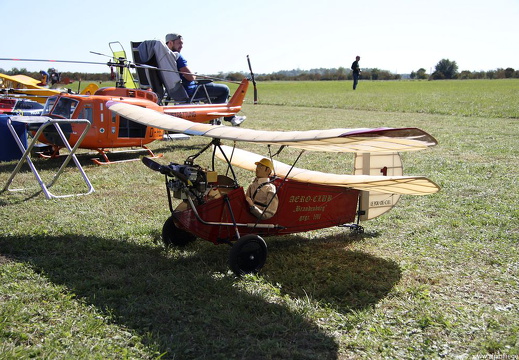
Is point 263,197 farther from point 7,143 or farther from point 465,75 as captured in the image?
point 465,75

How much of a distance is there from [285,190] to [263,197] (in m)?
0.32

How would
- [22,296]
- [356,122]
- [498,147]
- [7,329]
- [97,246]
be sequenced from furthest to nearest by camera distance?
[356,122]
[498,147]
[97,246]
[22,296]
[7,329]

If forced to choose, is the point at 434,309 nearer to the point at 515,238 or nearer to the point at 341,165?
the point at 515,238

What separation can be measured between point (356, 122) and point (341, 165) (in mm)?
10251

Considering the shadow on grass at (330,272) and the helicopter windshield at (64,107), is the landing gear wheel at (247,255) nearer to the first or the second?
the shadow on grass at (330,272)

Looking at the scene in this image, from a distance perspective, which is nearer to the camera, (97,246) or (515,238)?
(97,246)

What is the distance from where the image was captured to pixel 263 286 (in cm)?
540

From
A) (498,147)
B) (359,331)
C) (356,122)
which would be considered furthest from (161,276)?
(356,122)

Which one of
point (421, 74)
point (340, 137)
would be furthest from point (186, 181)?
point (421, 74)

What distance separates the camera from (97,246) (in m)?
6.45

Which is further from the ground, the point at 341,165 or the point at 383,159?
the point at 383,159

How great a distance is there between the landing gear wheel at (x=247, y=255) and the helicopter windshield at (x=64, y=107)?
713cm

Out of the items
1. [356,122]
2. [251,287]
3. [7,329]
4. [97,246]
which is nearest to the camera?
[7,329]

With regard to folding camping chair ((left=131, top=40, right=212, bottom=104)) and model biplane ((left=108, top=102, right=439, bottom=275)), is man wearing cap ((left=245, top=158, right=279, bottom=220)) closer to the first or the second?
model biplane ((left=108, top=102, right=439, bottom=275))
